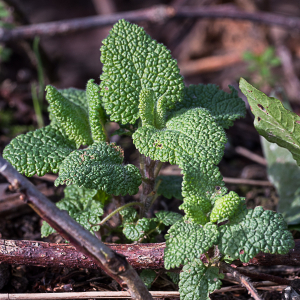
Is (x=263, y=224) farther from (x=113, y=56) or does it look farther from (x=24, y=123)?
(x=24, y=123)

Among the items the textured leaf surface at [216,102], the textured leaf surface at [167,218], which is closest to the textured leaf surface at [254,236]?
the textured leaf surface at [167,218]

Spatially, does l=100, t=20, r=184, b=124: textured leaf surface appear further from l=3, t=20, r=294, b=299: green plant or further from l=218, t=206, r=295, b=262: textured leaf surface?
l=218, t=206, r=295, b=262: textured leaf surface

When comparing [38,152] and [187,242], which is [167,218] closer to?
[187,242]

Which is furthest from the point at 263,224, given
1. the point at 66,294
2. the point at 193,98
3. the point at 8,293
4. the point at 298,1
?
the point at 298,1

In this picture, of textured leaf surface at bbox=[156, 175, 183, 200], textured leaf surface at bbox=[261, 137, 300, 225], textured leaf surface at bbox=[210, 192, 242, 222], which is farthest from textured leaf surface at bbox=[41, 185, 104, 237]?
textured leaf surface at bbox=[261, 137, 300, 225]

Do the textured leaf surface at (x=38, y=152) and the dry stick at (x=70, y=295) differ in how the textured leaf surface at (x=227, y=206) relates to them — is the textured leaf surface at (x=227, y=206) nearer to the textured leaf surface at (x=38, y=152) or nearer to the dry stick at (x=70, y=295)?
the dry stick at (x=70, y=295)

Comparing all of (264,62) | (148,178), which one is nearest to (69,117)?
(148,178)
